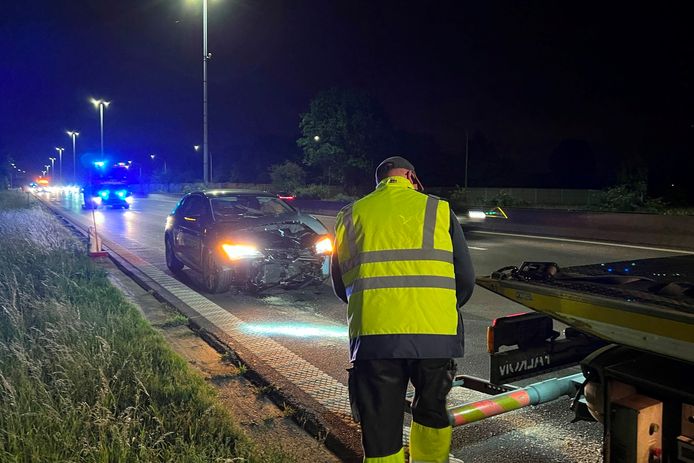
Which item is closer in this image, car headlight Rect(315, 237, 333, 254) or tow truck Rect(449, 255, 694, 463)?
tow truck Rect(449, 255, 694, 463)

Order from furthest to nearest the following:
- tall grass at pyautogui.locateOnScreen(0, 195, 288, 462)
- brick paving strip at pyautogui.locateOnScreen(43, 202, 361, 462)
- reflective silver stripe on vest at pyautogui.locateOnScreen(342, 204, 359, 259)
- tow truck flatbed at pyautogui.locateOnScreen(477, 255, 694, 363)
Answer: brick paving strip at pyautogui.locateOnScreen(43, 202, 361, 462) < tall grass at pyautogui.locateOnScreen(0, 195, 288, 462) < reflective silver stripe on vest at pyautogui.locateOnScreen(342, 204, 359, 259) < tow truck flatbed at pyautogui.locateOnScreen(477, 255, 694, 363)

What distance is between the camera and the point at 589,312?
250 cm

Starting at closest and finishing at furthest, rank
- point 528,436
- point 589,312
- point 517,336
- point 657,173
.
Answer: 1. point 589,312
2. point 517,336
3. point 528,436
4. point 657,173

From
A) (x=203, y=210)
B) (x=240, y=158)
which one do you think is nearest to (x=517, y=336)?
(x=203, y=210)

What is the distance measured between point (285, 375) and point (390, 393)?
2.66m

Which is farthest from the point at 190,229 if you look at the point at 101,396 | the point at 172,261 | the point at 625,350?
the point at 625,350

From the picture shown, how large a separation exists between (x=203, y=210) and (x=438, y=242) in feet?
24.5

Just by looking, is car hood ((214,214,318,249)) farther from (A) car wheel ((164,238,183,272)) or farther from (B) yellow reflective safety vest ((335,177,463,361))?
(B) yellow reflective safety vest ((335,177,463,361))

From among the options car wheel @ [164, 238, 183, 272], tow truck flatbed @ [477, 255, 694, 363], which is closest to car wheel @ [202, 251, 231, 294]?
car wheel @ [164, 238, 183, 272]

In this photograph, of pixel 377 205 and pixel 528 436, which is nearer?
pixel 377 205

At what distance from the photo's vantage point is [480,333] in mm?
6613

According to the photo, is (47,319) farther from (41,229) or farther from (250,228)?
(41,229)

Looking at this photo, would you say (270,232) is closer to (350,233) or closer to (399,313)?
(350,233)

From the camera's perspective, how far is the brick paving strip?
4008 millimetres
